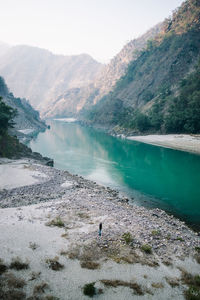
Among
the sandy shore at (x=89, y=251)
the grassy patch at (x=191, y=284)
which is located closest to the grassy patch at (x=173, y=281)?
the sandy shore at (x=89, y=251)

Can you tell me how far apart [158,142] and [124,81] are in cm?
6800

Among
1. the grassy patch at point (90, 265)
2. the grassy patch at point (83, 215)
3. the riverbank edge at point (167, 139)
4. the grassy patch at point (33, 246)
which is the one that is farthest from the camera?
the riverbank edge at point (167, 139)

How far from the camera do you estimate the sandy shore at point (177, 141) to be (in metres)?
55.2

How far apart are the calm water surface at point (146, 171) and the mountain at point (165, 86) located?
1460 centimetres

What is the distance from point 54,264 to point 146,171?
30.5m

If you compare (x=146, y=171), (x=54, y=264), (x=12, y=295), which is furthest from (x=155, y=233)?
(x=146, y=171)

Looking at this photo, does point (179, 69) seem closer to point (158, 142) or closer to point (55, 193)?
point (158, 142)

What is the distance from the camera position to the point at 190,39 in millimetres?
93500

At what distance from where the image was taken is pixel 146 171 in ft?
130

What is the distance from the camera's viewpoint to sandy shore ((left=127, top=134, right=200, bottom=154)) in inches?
2174

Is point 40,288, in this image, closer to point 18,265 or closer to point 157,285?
point 18,265

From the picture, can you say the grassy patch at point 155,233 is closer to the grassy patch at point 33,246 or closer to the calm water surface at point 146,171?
the calm water surface at point 146,171

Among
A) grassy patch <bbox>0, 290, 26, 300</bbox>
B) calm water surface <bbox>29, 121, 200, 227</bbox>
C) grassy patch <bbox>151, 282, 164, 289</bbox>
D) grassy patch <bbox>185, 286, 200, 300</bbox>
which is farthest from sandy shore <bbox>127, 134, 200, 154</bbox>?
grassy patch <bbox>0, 290, 26, 300</bbox>

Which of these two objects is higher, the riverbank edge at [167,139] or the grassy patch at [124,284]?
the riverbank edge at [167,139]
